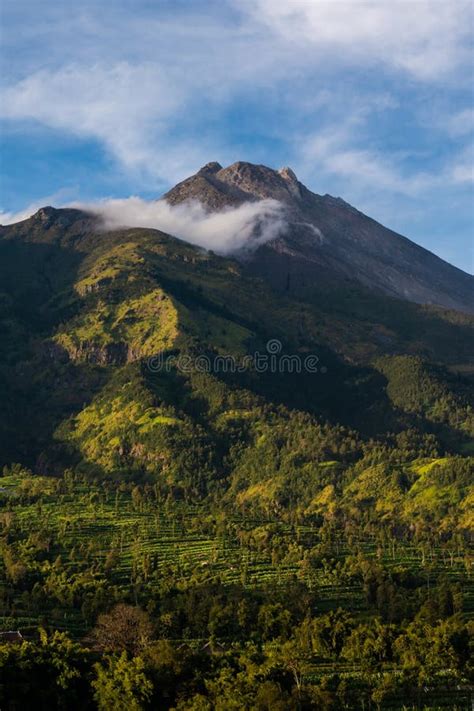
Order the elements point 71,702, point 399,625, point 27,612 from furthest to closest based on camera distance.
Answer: point 27,612 < point 399,625 < point 71,702

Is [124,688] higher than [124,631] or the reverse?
the reverse

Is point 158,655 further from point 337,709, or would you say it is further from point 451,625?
point 451,625

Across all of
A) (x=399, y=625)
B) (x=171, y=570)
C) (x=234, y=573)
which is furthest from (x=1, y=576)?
(x=399, y=625)

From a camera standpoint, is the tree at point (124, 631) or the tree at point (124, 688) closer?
the tree at point (124, 688)

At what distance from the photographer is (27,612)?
529 feet

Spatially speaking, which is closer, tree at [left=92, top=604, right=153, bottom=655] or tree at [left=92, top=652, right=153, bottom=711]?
tree at [left=92, top=652, right=153, bottom=711]

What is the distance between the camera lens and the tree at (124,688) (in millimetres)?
101688

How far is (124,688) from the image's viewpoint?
103 metres

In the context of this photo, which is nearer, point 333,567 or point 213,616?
point 213,616

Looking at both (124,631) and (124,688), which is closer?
(124,688)

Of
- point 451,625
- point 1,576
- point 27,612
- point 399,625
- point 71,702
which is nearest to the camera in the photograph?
point 71,702

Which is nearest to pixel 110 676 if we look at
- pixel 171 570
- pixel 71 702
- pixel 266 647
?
pixel 71 702

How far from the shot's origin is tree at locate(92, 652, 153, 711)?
102m

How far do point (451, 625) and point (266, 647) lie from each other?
26.3 m
